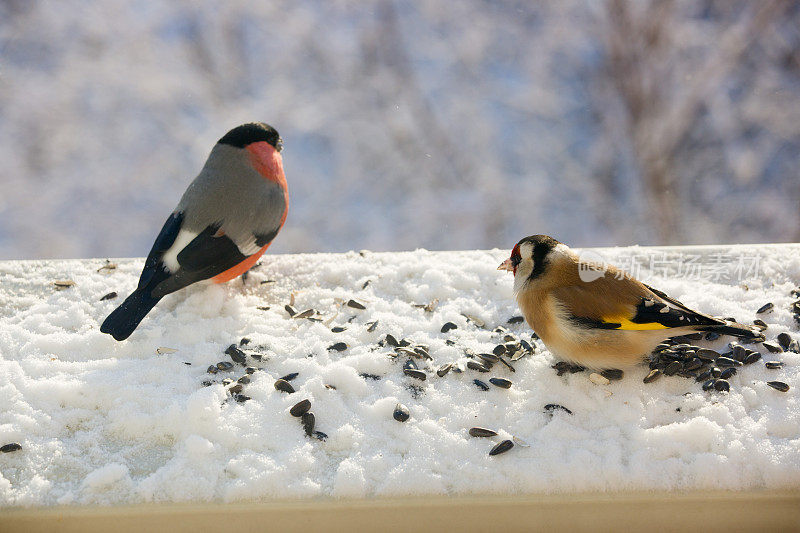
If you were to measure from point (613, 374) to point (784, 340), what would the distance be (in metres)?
0.40

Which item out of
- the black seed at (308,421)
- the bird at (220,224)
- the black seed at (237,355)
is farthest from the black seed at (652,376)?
the bird at (220,224)

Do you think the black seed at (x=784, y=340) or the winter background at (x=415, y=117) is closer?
the black seed at (x=784, y=340)

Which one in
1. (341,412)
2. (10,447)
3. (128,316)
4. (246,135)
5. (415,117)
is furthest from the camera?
(415,117)

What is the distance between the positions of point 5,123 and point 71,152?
0.41 metres

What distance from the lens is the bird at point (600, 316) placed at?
1349 mm

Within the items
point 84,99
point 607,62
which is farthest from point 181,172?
point 607,62

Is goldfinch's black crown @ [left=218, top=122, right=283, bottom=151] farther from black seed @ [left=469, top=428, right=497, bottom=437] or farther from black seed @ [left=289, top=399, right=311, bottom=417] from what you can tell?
black seed @ [left=469, top=428, right=497, bottom=437]

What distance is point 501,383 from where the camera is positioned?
1370 millimetres

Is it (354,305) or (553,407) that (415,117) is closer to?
(354,305)

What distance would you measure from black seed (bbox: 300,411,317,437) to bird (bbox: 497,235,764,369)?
1.62ft

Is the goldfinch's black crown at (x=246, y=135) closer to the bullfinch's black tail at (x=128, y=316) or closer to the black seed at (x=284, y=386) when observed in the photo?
the bullfinch's black tail at (x=128, y=316)

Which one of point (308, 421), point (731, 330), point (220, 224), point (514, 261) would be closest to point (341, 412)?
point (308, 421)

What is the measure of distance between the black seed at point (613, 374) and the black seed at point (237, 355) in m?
0.73

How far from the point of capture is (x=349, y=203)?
409 cm
